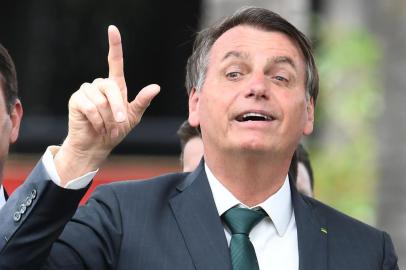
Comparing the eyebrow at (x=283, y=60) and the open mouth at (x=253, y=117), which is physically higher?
the eyebrow at (x=283, y=60)

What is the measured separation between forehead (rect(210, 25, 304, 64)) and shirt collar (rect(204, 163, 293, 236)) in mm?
407

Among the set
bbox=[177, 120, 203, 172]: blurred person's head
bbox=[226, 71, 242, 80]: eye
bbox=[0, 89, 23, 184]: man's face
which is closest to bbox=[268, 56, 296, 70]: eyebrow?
bbox=[226, 71, 242, 80]: eye

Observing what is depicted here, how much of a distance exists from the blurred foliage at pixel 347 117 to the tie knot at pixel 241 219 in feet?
26.8

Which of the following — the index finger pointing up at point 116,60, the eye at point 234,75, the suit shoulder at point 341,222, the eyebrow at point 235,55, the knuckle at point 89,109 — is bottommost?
the suit shoulder at point 341,222

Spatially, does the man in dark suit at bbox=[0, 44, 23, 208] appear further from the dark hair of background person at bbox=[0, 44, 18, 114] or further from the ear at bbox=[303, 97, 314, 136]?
the ear at bbox=[303, 97, 314, 136]

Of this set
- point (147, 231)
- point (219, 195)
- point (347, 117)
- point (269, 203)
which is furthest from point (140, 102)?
point (347, 117)

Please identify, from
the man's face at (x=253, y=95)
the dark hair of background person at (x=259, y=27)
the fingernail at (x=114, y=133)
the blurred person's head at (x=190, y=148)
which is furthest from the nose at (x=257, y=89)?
the blurred person's head at (x=190, y=148)

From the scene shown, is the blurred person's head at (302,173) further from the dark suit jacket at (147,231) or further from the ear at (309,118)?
the dark suit jacket at (147,231)

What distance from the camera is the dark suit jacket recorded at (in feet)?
12.9

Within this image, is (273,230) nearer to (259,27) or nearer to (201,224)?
(201,224)

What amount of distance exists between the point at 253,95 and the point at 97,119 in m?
0.70

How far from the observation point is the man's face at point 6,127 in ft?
15.4

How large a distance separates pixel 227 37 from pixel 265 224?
2.13ft

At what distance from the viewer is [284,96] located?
14.6 feet
